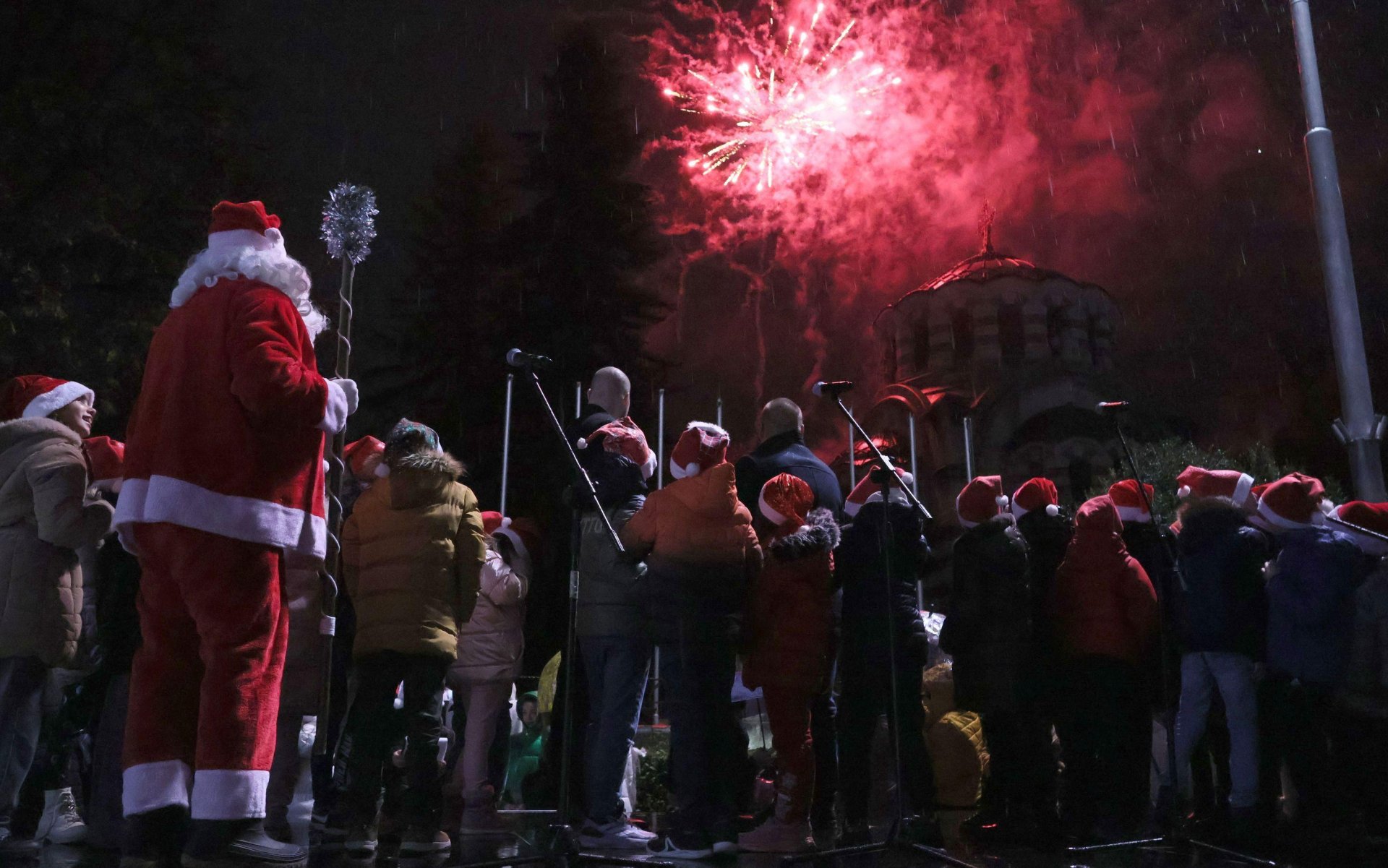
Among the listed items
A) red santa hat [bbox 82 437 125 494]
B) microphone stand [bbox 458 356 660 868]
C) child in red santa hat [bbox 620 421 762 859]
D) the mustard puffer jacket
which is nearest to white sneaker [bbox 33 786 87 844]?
red santa hat [bbox 82 437 125 494]

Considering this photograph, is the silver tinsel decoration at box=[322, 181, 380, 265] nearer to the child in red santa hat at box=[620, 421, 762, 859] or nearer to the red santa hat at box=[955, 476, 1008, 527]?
the child in red santa hat at box=[620, 421, 762, 859]

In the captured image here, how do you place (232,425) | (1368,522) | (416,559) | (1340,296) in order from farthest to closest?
(1340,296) → (1368,522) → (416,559) → (232,425)

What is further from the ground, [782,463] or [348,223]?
[348,223]

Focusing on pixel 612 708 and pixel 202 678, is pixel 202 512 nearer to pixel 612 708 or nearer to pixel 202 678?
pixel 202 678

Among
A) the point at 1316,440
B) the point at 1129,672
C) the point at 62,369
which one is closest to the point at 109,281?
the point at 62,369

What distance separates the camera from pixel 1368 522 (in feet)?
17.1

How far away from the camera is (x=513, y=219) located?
66.5ft

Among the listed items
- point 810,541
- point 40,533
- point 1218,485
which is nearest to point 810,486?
point 810,541

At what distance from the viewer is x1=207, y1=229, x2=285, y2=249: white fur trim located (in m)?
3.43

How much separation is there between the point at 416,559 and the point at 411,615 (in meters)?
0.23

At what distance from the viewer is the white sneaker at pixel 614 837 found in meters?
4.33

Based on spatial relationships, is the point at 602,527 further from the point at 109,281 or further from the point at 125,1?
the point at 125,1

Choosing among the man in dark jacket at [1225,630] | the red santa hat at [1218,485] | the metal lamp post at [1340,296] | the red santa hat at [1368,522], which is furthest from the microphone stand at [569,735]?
the metal lamp post at [1340,296]

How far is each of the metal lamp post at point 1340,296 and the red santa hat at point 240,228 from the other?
8.62 m
